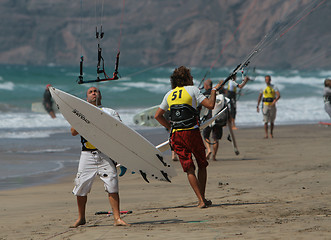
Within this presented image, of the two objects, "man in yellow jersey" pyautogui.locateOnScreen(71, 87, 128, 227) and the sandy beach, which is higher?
"man in yellow jersey" pyautogui.locateOnScreen(71, 87, 128, 227)

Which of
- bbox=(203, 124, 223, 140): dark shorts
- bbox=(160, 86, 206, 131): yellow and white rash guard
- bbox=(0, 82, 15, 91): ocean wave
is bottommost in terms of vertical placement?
bbox=(0, 82, 15, 91): ocean wave

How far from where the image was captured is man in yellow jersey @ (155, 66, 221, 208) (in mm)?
6711

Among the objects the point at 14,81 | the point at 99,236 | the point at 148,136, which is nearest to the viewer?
the point at 99,236

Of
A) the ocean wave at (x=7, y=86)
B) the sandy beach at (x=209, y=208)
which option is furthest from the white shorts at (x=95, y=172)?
the ocean wave at (x=7, y=86)

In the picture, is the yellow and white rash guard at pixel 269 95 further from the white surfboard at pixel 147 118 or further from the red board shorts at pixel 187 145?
the red board shorts at pixel 187 145

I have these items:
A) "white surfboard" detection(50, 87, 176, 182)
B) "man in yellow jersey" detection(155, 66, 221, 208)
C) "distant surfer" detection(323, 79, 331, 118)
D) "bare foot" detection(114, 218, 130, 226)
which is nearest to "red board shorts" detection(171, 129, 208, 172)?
"man in yellow jersey" detection(155, 66, 221, 208)

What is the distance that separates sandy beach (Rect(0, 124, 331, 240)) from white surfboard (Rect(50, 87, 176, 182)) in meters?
0.59

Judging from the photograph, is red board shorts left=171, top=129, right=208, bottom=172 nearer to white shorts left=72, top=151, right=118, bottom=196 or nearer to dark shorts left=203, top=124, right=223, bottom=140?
white shorts left=72, top=151, right=118, bottom=196

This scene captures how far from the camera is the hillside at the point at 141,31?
14100 centimetres

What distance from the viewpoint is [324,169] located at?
9656 millimetres

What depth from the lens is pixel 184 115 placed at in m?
6.72

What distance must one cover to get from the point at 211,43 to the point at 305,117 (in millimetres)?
122566

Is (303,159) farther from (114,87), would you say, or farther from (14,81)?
(14,81)

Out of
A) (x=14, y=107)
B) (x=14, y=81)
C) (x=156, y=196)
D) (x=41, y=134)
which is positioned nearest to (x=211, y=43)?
(x=14, y=81)
